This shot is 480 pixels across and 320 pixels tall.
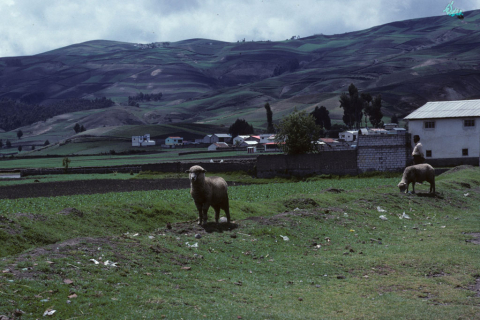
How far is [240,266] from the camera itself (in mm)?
17297

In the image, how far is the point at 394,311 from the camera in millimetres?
12766

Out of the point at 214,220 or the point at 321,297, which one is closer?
the point at 321,297

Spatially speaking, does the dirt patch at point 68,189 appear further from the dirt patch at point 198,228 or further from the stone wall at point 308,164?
the dirt patch at point 198,228

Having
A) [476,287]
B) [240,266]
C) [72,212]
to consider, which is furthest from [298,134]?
[476,287]

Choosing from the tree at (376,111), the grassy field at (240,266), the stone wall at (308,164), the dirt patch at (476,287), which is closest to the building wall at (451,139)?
the stone wall at (308,164)

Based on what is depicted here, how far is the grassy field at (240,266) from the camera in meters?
12.2

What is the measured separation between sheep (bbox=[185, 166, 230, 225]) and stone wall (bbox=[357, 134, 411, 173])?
158ft

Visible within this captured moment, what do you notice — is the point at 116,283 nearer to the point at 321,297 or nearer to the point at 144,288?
the point at 144,288

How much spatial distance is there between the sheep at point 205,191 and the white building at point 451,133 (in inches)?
2079

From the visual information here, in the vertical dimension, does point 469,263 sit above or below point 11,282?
below

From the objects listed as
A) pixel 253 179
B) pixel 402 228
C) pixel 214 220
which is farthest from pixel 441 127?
pixel 214 220

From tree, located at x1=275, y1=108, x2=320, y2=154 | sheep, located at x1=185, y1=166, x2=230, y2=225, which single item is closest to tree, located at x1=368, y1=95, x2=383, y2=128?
tree, located at x1=275, y1=108, x2=320, y2=154

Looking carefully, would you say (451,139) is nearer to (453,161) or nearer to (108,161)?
(453,161)

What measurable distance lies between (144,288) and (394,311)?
6.34 m
